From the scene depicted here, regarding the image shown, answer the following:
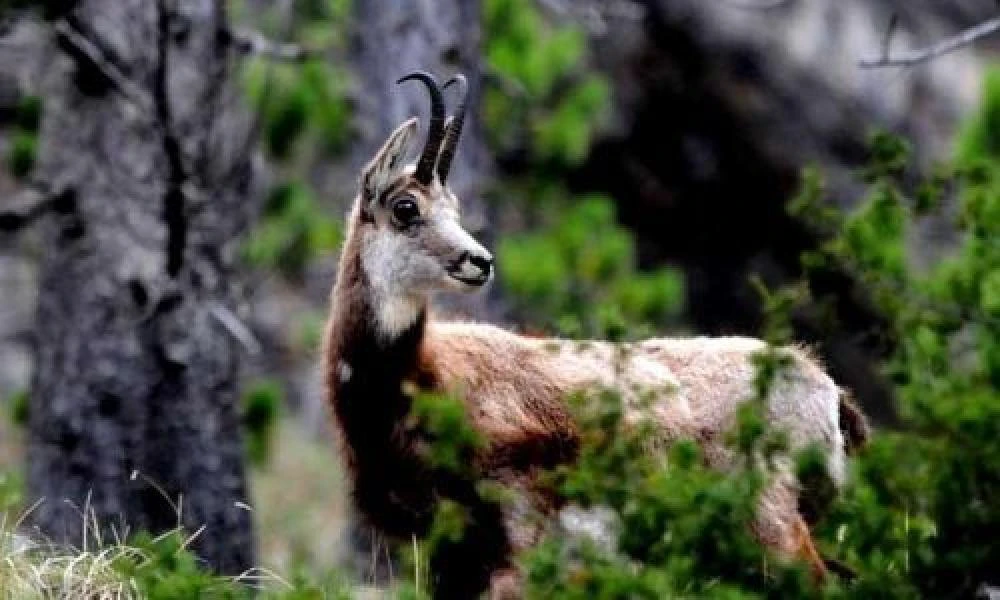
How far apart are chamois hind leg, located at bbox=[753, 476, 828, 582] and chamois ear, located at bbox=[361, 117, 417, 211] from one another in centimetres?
184

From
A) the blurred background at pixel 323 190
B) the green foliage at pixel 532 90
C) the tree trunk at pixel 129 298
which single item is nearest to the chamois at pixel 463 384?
the blurred background at pixel 323 190

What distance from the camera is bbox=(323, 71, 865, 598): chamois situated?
25.6 ft

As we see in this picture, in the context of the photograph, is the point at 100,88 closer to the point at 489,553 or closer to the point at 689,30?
the point at 489,553

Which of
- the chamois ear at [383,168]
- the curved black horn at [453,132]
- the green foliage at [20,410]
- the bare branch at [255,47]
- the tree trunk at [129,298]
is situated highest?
the bare branch at [255,47]

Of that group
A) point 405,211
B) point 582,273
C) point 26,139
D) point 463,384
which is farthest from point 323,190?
point 463,384

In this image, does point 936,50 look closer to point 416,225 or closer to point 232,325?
point 416,225

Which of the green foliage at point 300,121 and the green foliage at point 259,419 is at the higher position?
the green foliage at point 300,121

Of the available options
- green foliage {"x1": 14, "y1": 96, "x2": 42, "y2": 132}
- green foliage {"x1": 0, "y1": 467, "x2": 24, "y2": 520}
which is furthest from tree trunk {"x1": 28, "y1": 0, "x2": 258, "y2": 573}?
green foliage {"x1": 14, "y1": 96, "x2": 42, "y2": 132}

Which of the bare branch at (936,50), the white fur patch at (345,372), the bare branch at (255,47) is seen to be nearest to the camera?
the white fur patch at (345,372)

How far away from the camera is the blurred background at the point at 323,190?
33.5 ft

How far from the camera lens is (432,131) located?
824 cm

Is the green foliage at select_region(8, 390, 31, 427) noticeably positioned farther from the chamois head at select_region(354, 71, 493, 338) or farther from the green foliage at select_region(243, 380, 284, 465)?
the chamois head at select_region(354, 71, 493, 338)

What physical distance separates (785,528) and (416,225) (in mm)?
1764

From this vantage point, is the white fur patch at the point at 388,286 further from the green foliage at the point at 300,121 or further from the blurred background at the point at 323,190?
the green foliage at the point at 300,121
